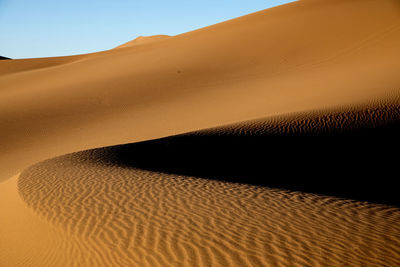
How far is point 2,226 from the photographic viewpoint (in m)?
5.81

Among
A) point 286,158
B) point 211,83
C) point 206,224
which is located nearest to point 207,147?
point 286,158

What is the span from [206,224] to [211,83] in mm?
18445

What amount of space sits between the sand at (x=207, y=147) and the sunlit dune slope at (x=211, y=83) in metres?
0.13

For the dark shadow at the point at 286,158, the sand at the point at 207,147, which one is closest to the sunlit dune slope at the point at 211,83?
the sand at the point at 207,147

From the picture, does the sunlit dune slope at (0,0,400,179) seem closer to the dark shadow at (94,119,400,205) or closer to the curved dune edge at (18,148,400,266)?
the dark shadow at (94,119,400,205)

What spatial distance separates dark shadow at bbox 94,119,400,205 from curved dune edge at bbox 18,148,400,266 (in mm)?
2444

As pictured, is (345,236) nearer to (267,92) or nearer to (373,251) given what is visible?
(373,251)

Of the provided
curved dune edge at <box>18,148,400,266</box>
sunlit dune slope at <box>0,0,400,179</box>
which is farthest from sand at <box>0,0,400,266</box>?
sunlit dune slope at <box>0,0,400,179</box>

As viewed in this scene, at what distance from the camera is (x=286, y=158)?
1039cm

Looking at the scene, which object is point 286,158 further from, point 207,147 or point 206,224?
point 206,224

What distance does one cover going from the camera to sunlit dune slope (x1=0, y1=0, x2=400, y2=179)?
1534 cm

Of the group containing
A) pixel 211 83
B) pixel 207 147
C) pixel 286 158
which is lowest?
pixel 286 158

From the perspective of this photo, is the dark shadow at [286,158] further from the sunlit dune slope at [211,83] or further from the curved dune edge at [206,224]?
the sunlit dune slope at [211,83]

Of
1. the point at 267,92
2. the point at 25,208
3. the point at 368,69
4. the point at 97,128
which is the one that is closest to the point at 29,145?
the point at 97,128
